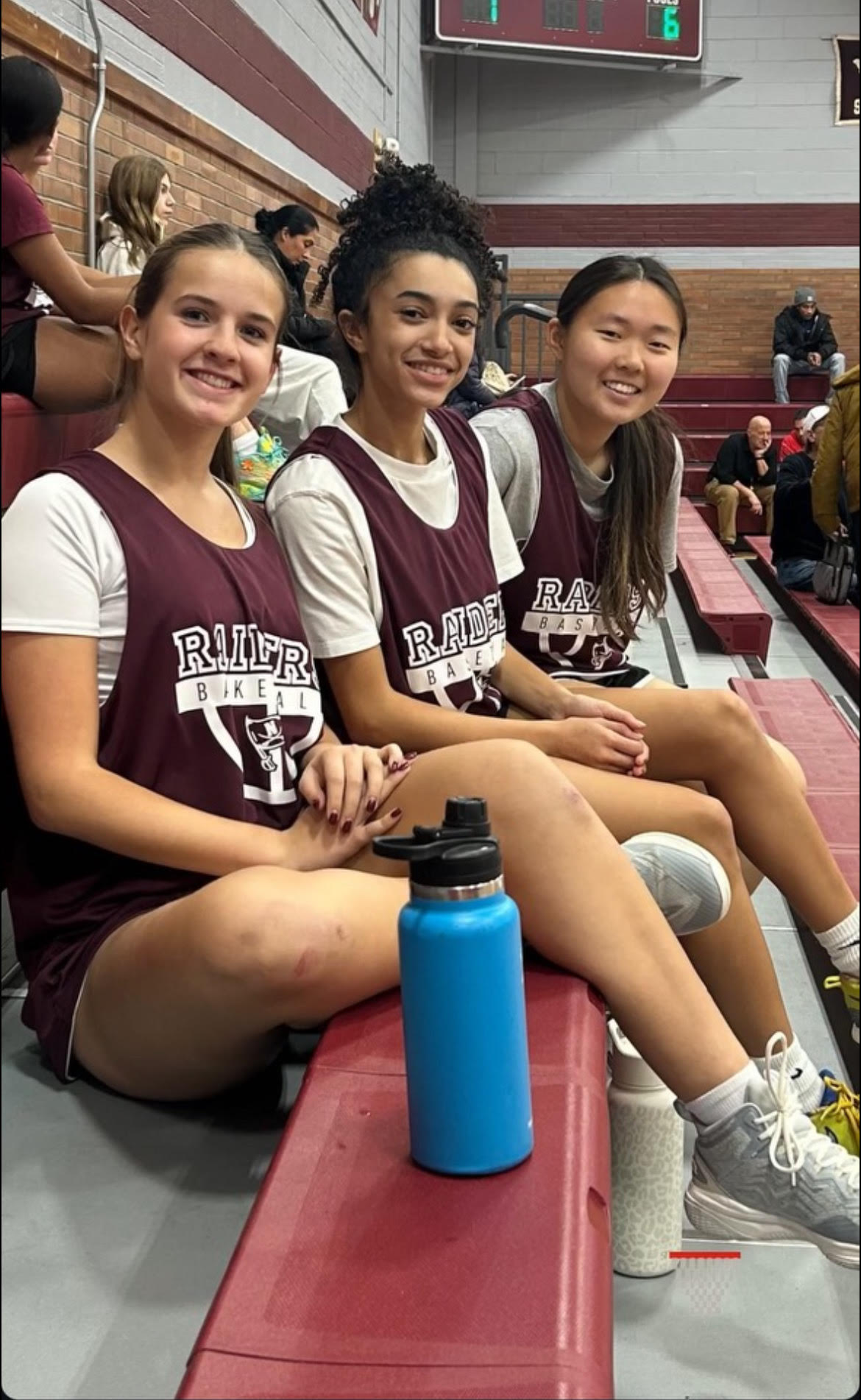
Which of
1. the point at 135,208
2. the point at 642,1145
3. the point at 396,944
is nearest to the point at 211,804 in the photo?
the point at 396,944

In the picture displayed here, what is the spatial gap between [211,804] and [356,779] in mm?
128

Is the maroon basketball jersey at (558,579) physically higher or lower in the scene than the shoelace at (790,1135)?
higher

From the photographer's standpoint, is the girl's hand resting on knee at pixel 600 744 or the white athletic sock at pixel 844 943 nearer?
the white athletic sock at pixel 844 943

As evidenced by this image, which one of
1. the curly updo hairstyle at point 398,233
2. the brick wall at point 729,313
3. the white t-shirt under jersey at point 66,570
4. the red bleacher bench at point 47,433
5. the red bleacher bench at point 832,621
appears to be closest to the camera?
the red bleacher bench at point 832,621

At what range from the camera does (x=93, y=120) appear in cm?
228

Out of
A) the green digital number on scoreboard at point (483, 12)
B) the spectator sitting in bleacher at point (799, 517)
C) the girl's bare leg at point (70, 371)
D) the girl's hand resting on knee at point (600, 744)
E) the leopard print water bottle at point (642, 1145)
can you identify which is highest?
the green digital number on scoreboard at point (483, 12)

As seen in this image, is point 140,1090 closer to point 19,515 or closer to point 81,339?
point 19,515

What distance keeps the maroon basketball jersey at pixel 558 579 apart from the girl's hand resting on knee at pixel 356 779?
13cm

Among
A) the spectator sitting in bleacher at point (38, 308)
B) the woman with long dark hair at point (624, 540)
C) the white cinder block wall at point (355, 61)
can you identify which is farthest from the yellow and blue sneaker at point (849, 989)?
the spectator sitting in bleacher at point (38, 308)

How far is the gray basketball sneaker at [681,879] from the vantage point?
35.6 inches

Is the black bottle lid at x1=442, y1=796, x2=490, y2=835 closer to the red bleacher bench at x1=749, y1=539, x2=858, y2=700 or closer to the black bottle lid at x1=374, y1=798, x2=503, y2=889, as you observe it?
the black bottle lid at x1=374, y1=798, x2=503, y2=889

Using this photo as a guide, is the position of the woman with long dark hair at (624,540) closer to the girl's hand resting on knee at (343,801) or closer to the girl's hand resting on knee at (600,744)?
the girl's hand resting on knee at (600,744)

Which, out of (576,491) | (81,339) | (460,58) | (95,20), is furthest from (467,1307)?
(95,20)

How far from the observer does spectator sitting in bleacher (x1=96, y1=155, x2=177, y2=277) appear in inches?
85.0
